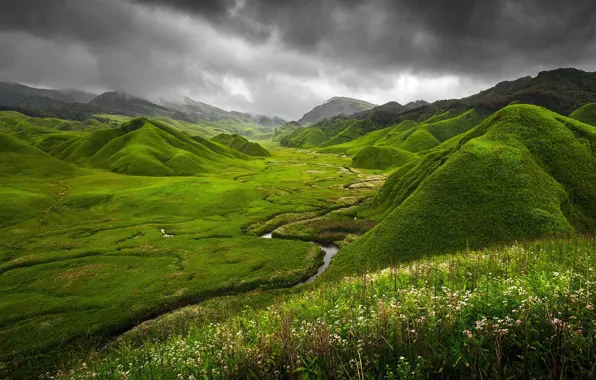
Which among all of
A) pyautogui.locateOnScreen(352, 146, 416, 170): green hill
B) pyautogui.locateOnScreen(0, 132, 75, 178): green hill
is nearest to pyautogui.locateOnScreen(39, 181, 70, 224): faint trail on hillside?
pyautogui.locateOnScreen(0, 132, 75, 178): green hill

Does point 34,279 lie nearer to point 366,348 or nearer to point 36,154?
point 366,348

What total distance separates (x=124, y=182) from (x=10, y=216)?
46.5m

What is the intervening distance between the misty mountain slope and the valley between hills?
26cm

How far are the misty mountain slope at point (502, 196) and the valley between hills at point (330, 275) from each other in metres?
0.26

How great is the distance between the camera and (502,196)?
42.0m

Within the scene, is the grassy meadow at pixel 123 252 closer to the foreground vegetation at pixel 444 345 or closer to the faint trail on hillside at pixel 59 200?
the faint trail on hillside at pixel 59 200

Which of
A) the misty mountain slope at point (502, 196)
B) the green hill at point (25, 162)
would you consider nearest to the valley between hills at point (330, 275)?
the misty mountain slope at point (502, 196)

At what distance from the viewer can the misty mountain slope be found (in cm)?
3906

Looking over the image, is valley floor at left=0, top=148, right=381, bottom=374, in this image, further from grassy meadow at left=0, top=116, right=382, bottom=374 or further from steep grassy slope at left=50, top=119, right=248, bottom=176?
steep grassy slope at left=50, top=119, right=248, bottom=176

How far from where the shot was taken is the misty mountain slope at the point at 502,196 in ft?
128

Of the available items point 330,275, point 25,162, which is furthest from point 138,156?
point 330,275

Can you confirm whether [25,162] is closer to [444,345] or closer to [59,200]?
[59,200]

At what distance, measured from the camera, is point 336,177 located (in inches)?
6127

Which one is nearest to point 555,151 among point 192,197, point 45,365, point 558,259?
point 558,259
